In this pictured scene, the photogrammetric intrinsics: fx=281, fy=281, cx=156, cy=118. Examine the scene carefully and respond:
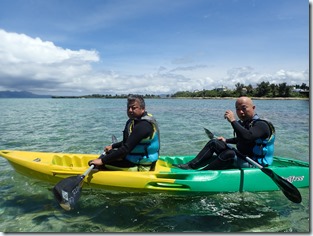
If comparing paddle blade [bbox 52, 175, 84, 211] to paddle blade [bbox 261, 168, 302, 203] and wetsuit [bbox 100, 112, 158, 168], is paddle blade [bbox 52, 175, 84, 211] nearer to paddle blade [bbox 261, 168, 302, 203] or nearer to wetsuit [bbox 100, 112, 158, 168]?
wetsuit [bbox 100, 112, 158, 168]

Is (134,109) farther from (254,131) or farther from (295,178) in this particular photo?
(295,178)

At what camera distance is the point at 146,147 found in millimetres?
4805

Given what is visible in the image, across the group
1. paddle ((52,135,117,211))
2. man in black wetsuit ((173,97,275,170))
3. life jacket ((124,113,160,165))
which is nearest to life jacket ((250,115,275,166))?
man in black wetsuit ((173,97,275,170))

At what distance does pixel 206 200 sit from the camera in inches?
196

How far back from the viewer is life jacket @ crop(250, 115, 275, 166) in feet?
16.2

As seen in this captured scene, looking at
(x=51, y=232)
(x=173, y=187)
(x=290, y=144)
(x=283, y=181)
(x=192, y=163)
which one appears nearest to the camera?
(x=51, y=232)

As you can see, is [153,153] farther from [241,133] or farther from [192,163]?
[241,133]

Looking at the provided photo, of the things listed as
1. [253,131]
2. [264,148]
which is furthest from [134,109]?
[264,148]

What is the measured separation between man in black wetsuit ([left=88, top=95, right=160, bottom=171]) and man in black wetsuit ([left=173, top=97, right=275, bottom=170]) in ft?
3.56

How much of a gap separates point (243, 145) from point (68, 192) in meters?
3.18

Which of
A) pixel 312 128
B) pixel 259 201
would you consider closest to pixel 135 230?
pixel 259 201

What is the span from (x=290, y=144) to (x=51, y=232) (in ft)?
32.7

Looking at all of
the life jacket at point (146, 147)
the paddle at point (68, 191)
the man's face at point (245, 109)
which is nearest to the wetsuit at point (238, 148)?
the man's face at point (245, 109)

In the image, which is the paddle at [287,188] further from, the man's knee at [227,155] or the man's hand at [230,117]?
the man's hand at [230,117]
